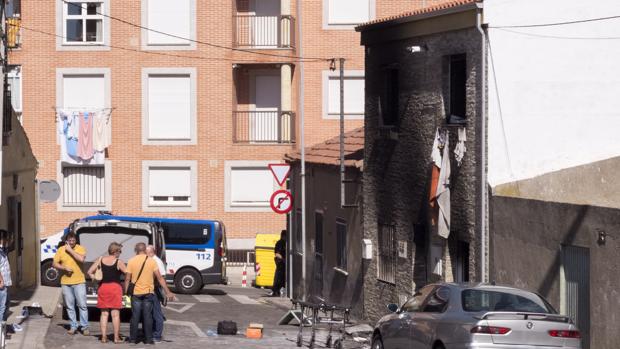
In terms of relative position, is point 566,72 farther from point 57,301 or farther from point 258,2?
point 258,2

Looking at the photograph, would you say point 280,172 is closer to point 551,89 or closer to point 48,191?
point 48,191

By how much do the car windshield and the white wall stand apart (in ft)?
16.9

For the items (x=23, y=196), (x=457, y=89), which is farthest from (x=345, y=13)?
(x=457, y=89)

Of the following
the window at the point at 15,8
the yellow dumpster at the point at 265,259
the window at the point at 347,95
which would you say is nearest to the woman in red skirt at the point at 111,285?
the yellow dumpster at the point at 265,259

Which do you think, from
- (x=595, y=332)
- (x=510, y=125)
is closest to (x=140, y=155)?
(x=510, y=125)

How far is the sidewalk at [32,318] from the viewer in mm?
20266

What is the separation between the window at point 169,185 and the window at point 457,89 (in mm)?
27755

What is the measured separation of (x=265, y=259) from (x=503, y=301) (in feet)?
88.2

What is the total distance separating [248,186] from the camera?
50281 millimetres

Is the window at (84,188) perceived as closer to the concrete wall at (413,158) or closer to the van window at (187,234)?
the van window at (187,234)

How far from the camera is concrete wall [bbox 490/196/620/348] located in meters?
17.1

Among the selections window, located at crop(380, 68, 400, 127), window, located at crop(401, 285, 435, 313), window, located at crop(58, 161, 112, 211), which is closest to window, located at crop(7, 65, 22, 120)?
window, located at crop(58, 161, 112, 211)

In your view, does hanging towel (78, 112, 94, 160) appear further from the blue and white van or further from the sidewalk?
the sidewalk

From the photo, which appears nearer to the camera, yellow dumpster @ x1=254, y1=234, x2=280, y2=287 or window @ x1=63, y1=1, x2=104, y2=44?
yellow dumpster @ x1=254, y1=234, x2=280, y2=287
